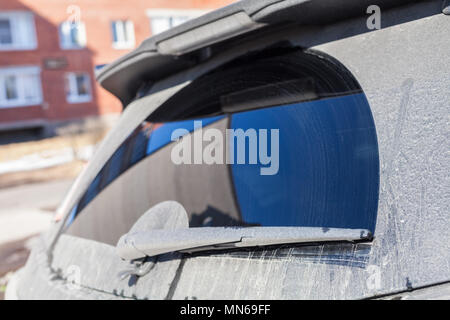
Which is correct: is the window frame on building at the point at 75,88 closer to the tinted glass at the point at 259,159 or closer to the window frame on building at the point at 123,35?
the window frame on building at the point at 123,35

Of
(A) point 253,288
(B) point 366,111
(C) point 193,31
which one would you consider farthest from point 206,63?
(A) point 253,288

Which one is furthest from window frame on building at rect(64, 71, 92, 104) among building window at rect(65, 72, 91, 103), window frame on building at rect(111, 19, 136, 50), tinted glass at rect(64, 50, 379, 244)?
tinted glass at rect(64, 50, 379, 244)

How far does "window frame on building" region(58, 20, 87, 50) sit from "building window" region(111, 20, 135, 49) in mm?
1905

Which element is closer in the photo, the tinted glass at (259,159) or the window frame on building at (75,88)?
the tinted glass at (259,159)

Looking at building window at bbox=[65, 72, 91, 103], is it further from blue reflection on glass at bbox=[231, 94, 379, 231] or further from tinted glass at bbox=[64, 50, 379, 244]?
blue reflection on glass at bbox=[231, 94, 379, 231]

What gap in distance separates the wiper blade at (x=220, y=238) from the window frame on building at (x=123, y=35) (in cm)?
2860

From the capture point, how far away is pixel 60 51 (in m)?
27.6

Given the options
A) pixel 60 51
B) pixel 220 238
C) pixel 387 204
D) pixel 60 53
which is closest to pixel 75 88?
pixel 60 53

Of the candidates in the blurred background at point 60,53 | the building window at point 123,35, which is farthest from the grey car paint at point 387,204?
the building window at point 123,35

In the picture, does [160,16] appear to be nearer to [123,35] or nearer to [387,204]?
[123,35]

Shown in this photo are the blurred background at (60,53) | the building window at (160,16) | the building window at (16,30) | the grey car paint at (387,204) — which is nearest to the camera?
the grey car paint at (387,204)

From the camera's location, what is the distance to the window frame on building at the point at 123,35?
28692 mm

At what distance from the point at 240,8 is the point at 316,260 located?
82 cm
